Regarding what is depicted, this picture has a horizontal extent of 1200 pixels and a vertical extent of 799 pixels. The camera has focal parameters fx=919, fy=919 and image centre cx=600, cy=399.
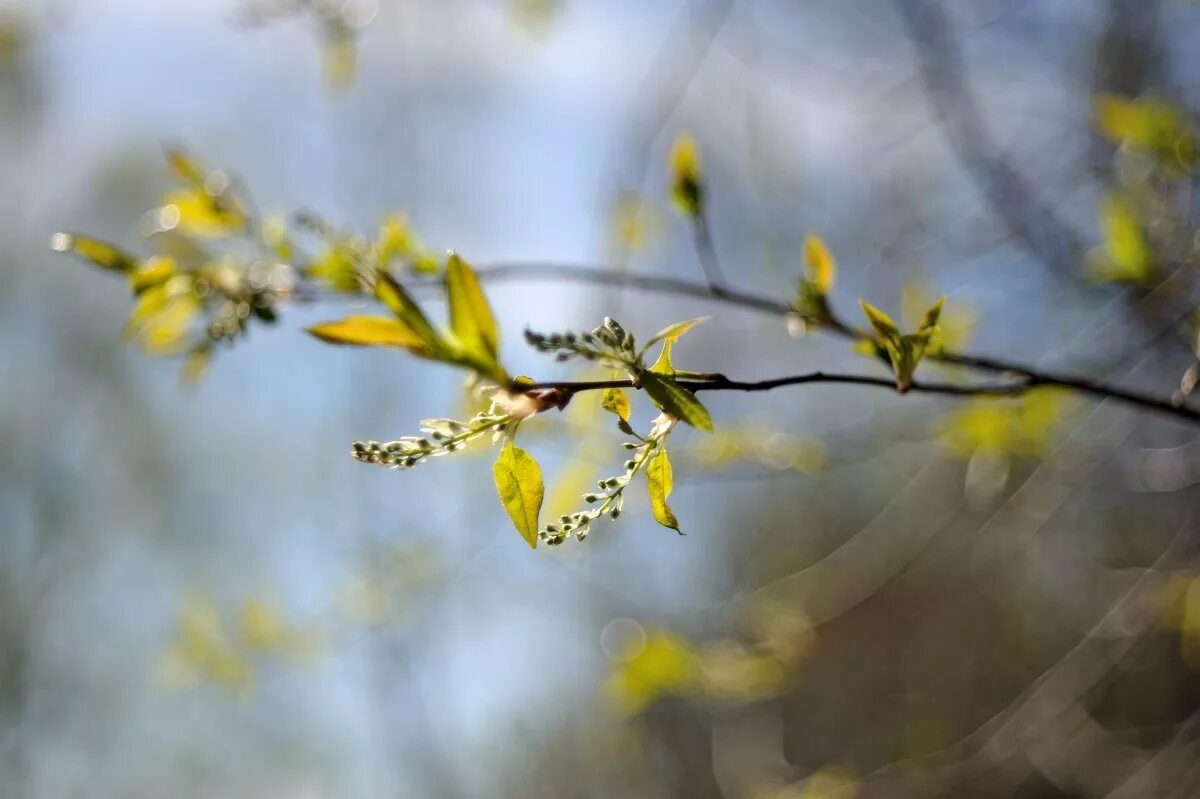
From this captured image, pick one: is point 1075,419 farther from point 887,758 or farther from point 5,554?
point 5,554

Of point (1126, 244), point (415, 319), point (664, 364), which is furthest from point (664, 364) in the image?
point (1126, 244)

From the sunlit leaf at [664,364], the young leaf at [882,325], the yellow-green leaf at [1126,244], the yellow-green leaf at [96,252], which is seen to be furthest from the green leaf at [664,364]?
the yellow-green leaf at [1126,244]

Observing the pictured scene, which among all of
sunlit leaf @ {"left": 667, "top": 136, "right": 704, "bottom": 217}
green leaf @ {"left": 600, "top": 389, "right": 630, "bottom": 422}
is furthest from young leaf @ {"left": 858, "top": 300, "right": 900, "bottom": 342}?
sunlit leaf @ {"left": 667, "top": 136, "right": 704, "bottom": 217}

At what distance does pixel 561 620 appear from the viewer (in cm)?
272

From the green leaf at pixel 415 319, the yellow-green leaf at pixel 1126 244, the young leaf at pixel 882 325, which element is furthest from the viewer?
the yellow-green leaf at pixel 1126 244

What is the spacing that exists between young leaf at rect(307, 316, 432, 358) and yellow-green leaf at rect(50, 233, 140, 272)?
346 millimetres

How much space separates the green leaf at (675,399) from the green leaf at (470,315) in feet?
0.19

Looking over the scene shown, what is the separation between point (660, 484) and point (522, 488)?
6cm

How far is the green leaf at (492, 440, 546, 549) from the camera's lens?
34 cm

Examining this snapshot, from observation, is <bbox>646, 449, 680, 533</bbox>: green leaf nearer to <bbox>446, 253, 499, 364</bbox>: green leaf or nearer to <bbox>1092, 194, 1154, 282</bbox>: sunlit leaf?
<bbox>446, 253, 499, 364</bbox>: green leaf

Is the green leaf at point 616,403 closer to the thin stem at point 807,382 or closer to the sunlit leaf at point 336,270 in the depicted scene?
the thin stem at point 807,382

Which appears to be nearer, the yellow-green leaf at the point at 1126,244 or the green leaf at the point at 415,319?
the green leaf at the point at 415,319

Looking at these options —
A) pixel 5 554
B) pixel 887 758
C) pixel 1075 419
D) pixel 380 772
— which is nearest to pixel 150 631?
pixel 5 554

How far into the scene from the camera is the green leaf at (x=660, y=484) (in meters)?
0.36
